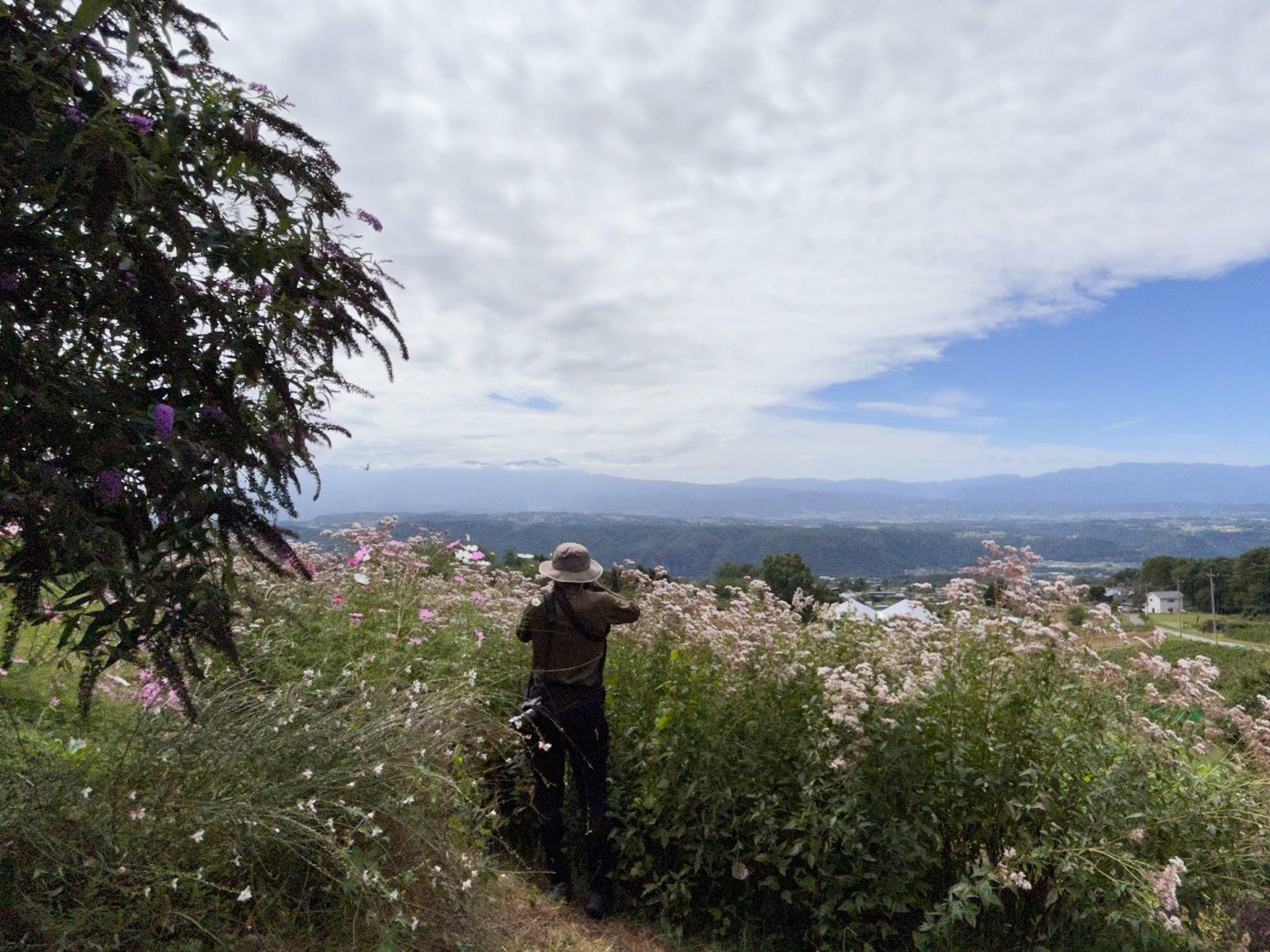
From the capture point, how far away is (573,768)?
4859mm

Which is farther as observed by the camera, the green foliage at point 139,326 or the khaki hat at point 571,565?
the khaki hat at point 571,565

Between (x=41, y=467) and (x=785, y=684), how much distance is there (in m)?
3.99

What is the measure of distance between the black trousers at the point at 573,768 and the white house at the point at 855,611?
221 centimetres

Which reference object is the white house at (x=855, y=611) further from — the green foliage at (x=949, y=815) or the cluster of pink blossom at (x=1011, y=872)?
the cluster of pink blossom at (x=1011, y=872)

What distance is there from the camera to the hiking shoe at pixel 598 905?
15.0 feet

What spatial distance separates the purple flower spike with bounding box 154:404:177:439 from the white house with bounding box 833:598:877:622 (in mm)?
5073

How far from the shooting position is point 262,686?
4480mm

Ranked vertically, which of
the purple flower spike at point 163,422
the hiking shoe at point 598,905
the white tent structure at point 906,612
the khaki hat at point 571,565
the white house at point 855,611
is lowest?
the hiking shoe at point 598,905

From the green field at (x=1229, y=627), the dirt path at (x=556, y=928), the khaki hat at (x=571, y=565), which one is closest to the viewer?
the dirt path at (x=556, y=928)

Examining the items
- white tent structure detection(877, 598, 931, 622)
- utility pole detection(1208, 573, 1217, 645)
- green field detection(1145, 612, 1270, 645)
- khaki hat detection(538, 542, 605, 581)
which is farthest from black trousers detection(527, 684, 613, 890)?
green field detection(1145, 612, 1270, 645)

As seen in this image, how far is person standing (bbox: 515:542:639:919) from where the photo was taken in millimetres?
4742

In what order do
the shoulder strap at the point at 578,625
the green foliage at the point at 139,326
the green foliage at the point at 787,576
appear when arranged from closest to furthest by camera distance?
the green foliage at the point at 139,326, the shoulder strap at the point at 578,625, the green foliage at the point at 787,576

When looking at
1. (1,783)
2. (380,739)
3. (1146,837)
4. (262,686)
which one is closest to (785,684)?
(1146,837)

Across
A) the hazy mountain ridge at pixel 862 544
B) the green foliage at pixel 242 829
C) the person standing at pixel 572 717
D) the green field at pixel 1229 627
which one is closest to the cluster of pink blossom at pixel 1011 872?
the person standing at pixel 572 717
